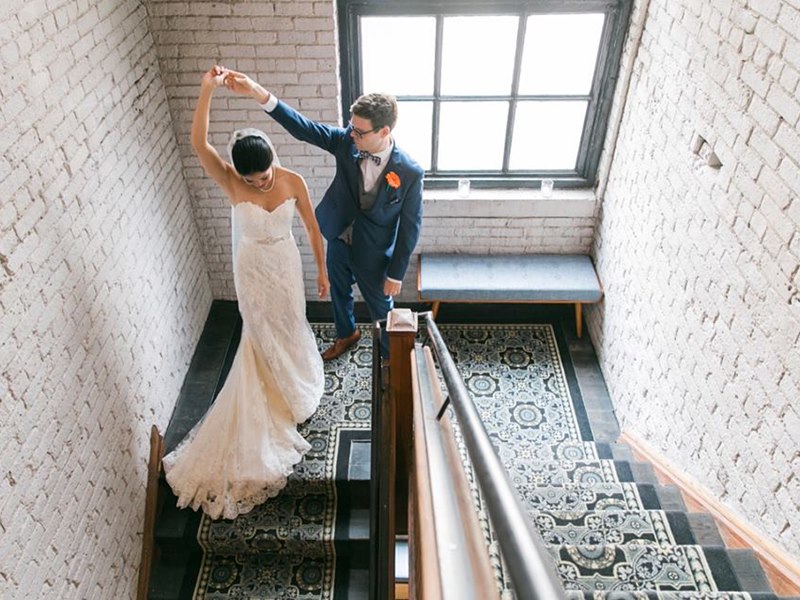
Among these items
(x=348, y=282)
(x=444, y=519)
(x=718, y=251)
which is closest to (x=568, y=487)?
(x=718, y=251)

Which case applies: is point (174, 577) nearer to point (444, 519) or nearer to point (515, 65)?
point (444, 519)

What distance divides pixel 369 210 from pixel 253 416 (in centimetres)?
121

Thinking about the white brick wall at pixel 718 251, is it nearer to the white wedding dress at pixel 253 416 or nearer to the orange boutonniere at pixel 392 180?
the orange boutonniere at pixel 392 180

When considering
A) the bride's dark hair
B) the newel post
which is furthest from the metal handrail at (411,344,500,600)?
the bride's dark hair

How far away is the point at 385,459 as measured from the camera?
107 inches

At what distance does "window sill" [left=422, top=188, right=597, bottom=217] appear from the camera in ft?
14.4

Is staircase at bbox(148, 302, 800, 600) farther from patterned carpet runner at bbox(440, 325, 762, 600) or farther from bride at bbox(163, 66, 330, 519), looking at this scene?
bride at bbox(163, 66, 330, 519)

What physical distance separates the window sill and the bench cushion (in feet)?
1.03

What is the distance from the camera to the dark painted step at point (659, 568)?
244cm

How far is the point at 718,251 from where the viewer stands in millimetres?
2830

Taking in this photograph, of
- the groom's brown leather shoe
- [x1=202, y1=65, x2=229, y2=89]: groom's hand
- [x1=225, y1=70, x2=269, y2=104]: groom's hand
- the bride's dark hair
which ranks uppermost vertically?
[x1=202, y1=65, x2=229, y2=89]: groom's hand

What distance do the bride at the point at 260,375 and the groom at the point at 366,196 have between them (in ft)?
1.07

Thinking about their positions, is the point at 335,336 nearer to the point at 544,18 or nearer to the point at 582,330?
the point at 582,330

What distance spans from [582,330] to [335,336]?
5.57 feet
